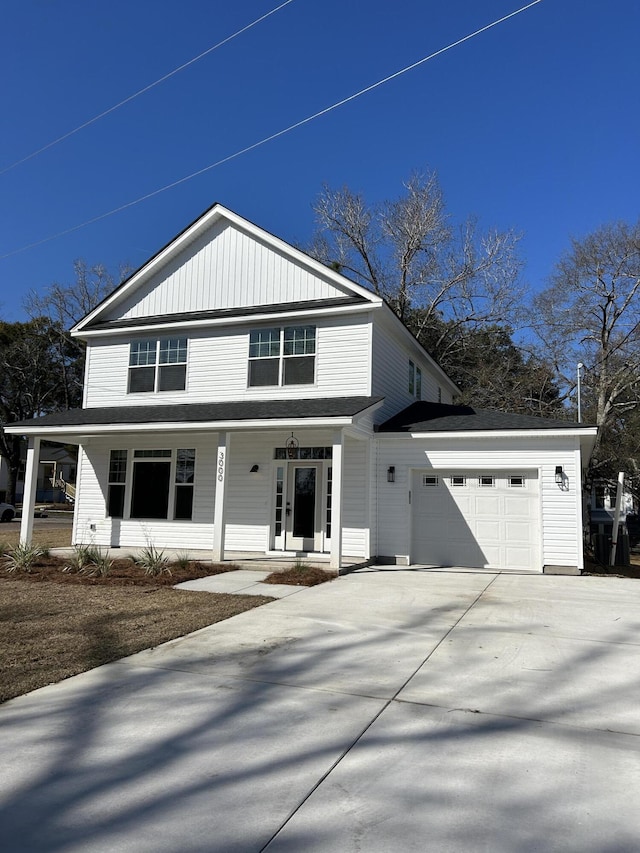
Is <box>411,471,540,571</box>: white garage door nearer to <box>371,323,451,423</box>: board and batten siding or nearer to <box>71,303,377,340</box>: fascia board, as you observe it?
<box>371,323,451,423</box>: board and batten siding

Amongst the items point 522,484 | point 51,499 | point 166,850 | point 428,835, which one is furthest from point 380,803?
point 51,499

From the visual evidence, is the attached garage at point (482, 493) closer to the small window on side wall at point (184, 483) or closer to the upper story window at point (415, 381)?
the upper story window at point (415, 381)

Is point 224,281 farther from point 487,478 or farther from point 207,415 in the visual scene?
Answer: point 487,478

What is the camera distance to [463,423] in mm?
13609

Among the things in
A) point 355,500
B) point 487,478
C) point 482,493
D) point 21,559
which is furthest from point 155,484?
point 487,478

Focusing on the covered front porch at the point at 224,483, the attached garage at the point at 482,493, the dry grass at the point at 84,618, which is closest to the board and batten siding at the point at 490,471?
the attached garage at the point at 482,493

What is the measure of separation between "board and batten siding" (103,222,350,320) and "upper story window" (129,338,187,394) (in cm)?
84

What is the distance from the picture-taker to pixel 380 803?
10.4 ft

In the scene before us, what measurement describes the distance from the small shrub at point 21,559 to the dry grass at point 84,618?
364 mm

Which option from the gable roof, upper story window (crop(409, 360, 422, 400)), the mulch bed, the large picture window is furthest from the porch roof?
upper story window (crop(409, 360, 422, 400))

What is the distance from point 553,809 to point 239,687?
266cm

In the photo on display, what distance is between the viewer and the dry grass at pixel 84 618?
18.4 ft

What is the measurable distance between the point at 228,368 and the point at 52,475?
4040cm

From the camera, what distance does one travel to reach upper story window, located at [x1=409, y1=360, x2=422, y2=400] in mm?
17797
